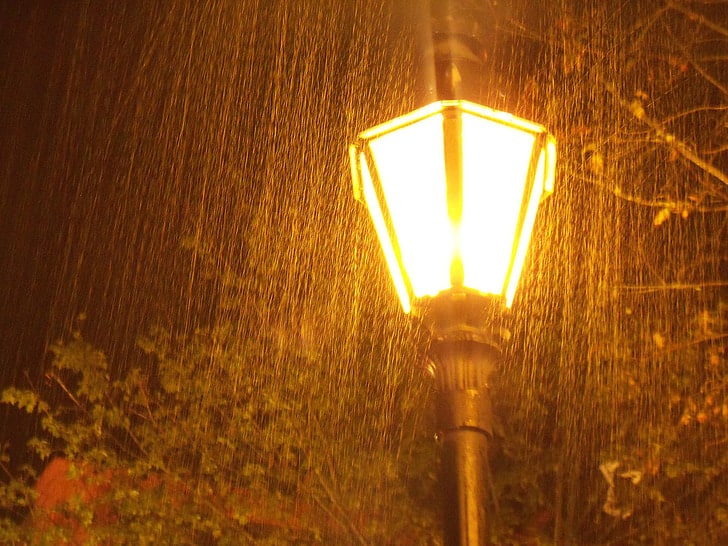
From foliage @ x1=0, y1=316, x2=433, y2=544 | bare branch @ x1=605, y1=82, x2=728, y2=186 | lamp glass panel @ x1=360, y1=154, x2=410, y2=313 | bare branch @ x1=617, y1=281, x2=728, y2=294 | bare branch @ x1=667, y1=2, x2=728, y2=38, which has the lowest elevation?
foliage @ x1=0, y1=316, x2=433, y2=544

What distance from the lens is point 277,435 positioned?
9.63 metres

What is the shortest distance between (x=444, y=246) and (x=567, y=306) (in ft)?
19.6

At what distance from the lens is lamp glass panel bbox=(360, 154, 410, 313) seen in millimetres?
3238

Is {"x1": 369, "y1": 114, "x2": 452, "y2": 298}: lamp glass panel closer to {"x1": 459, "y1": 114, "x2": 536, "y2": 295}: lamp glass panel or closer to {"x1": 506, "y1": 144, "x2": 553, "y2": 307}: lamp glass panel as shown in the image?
{"x1": 459, "y1": 114, "x2": 536, "y2": 295}: lamp glass panel

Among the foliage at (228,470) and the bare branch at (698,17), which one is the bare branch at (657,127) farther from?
the foliage at (228,470)

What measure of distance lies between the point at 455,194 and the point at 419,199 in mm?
125

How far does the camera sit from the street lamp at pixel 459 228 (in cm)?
311

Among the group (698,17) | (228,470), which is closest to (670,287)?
(698,17)

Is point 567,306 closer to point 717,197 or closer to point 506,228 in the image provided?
point 717,197

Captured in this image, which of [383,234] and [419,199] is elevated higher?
[419,199]

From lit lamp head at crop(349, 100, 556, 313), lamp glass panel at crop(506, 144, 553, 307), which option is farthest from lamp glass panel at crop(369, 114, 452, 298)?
lamp glass panel at crop(506, 144, 553, 307)

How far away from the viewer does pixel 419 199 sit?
10.4 ft

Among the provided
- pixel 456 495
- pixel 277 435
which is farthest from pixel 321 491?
pixel 456 495

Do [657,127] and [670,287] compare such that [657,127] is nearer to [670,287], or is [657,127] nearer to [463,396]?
[670,287]
